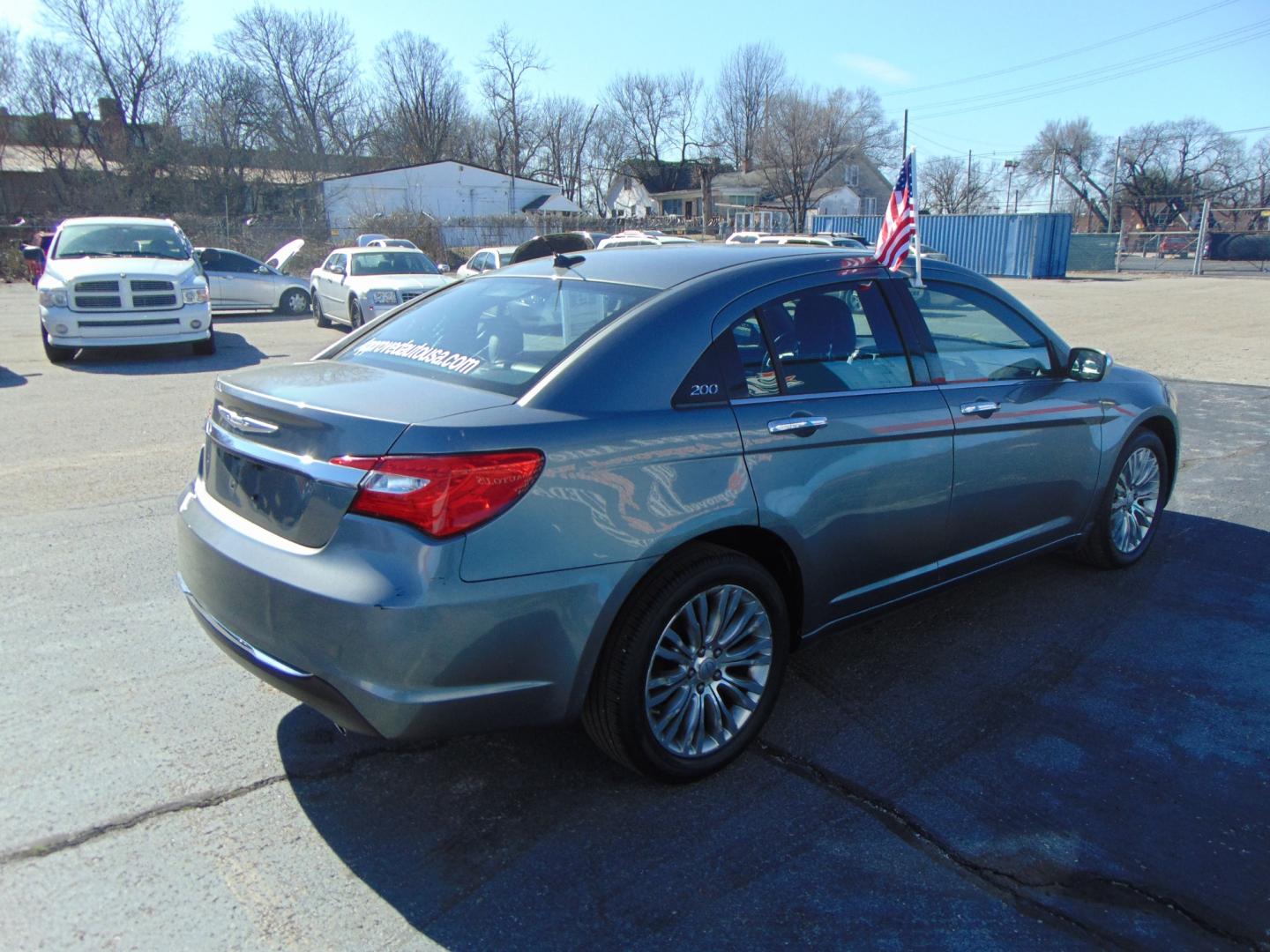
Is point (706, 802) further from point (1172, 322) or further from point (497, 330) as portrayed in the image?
point (1172, 322)

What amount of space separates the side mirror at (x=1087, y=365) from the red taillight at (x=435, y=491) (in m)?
3.15

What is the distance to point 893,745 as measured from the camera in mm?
3291

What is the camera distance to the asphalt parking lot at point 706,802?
243cm

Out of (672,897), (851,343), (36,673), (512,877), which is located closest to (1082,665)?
(851,343)

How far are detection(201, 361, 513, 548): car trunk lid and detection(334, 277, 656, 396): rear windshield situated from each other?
5.4 inches

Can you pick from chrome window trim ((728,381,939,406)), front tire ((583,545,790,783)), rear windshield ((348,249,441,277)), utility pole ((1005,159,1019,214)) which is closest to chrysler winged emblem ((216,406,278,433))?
front tire ((583,545,790,783))

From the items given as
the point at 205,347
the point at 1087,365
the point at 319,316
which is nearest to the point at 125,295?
the point at 205,347

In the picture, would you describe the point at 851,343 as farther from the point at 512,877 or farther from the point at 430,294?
the point at 512,877

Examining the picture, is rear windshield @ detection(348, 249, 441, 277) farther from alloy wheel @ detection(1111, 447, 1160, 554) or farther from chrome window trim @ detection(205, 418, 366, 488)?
chrome window trim @ detection(205, 418, 366, 488)

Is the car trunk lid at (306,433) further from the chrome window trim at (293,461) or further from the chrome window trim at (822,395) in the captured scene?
the chrome window trim at (822,395)

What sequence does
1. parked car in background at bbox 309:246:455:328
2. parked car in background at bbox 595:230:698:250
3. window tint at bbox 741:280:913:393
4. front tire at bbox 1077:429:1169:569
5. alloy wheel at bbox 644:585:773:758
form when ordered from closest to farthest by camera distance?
alloy wheel at bbox 644:585:773:758 → window tint at bbox 741:280:913:393 → parked car in background at bbox 595:230:698:250 → front tire at bbox 1077:429:1169:569 → parked car in background at bbox 309:246:455:328

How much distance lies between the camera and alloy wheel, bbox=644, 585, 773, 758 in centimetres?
295

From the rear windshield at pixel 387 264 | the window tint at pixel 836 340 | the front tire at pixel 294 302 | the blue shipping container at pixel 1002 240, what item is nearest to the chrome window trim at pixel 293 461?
the window tint at pixel 836 340

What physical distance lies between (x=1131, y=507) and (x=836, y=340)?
2.46 meters
